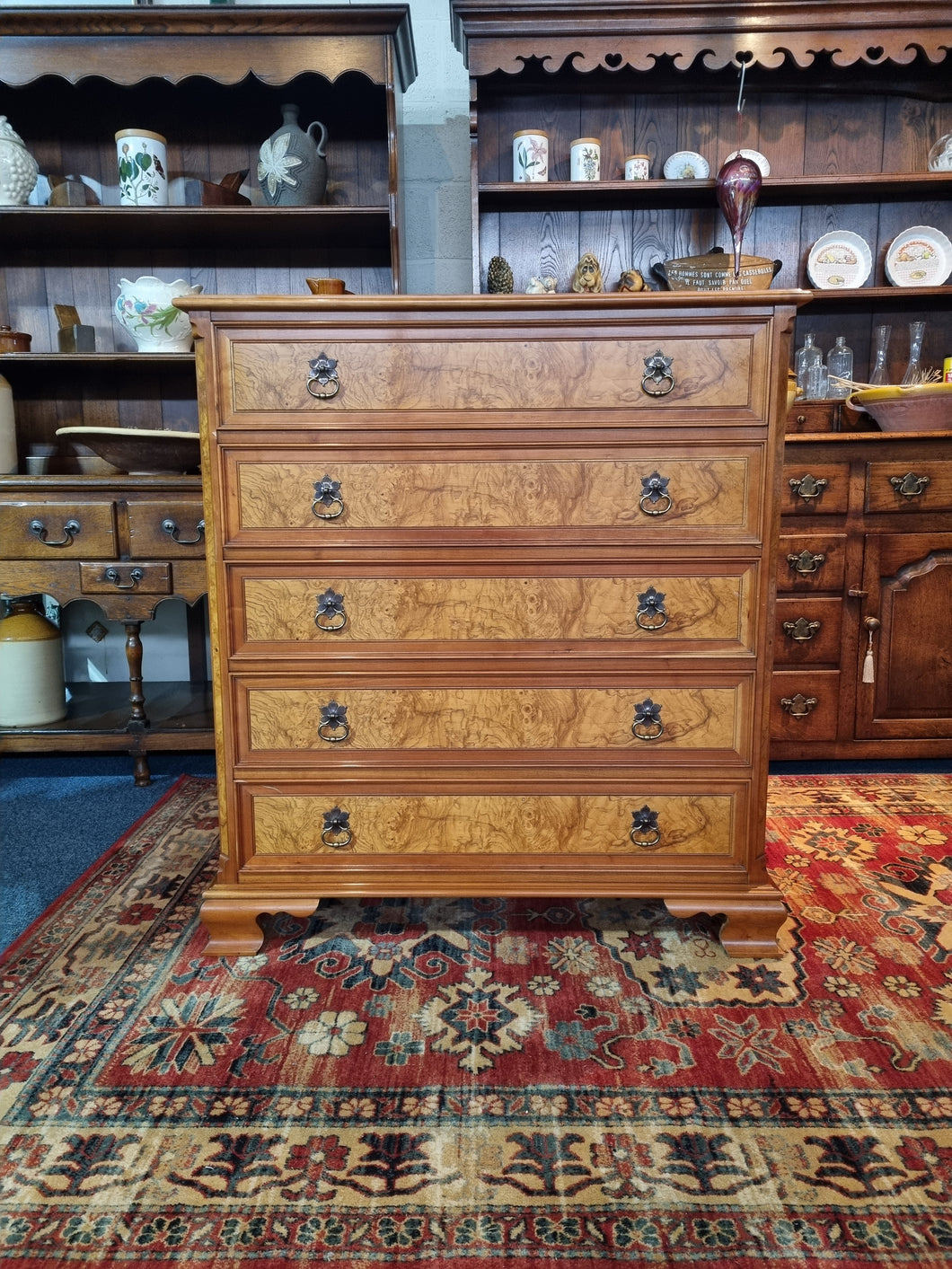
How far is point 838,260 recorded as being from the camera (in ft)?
9.32

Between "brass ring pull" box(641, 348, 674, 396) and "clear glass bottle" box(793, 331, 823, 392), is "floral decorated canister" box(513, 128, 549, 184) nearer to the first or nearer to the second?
"clear glass bottle" box(793, 331, 823, 392)

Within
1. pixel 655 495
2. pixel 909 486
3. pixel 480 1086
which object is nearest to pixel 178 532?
pixel 655 495

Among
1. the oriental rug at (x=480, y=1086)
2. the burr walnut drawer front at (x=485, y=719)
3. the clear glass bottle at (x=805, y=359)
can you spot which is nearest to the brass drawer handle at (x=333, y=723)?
the burr walnut drawer front at (x=485, y=719)

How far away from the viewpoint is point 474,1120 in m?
1.21

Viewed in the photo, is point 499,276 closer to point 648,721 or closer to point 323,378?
point 323,378

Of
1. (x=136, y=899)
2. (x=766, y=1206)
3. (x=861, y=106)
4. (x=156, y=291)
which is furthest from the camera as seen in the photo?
(x=861, y=106)

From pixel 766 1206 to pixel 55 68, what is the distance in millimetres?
3049

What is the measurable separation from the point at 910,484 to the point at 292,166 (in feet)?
6.64

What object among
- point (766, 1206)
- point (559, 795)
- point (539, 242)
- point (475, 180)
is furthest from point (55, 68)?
point (766, 1206)

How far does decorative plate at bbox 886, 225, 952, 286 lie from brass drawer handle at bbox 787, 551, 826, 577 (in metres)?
1.05

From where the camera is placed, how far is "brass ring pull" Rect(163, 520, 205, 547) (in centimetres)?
244

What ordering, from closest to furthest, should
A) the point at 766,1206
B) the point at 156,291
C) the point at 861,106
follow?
the point at 766,1206
the point at 156,291
the point at 861,106

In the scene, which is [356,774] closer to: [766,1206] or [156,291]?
[766,1206]

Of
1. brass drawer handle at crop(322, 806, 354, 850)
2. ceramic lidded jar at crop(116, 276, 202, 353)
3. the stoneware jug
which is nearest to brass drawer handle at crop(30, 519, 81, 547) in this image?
ceramic lidded jar at crop(116, 276, 202, 353)
